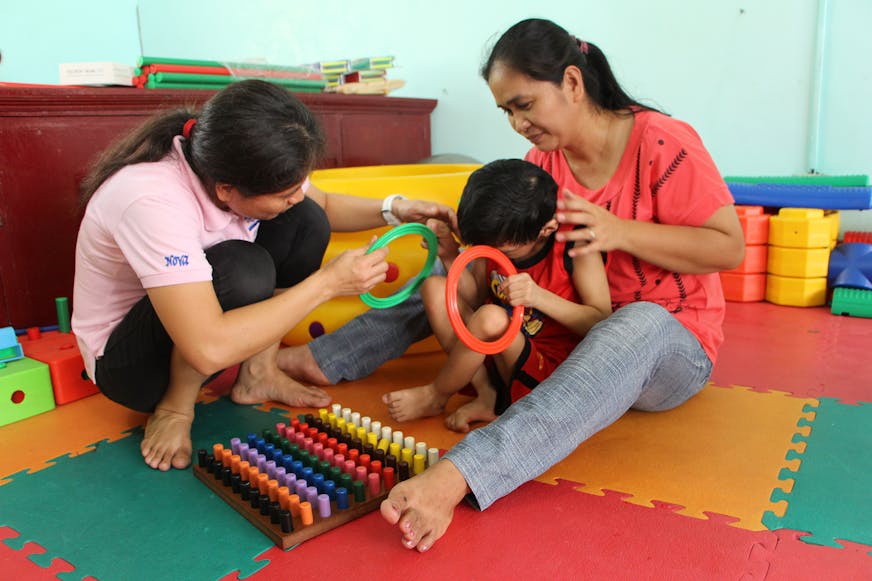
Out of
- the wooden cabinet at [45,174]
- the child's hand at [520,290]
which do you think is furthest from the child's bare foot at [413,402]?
the wooden cabinet at [45,174]

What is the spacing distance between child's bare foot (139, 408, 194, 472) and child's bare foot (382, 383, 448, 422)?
1.33 ft

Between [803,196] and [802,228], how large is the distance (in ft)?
0.36

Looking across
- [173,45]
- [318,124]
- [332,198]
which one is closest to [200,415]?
[332,198]

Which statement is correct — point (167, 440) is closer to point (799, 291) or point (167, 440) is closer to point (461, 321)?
point (461, 321)

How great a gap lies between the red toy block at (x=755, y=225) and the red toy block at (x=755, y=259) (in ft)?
0.07

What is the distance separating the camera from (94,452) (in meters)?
1.38

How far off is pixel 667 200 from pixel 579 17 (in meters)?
1.67

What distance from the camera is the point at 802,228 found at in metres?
2.21

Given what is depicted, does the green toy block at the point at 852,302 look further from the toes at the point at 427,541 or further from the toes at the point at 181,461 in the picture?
the toes at the point at 181,461

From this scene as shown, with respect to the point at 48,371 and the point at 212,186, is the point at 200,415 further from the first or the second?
the point at 212,186

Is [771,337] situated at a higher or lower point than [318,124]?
lower

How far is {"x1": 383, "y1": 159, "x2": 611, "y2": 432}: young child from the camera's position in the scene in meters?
1.27

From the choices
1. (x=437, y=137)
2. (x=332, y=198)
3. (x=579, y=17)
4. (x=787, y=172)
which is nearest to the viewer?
(x=332, y=198)

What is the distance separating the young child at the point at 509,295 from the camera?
1.27m
